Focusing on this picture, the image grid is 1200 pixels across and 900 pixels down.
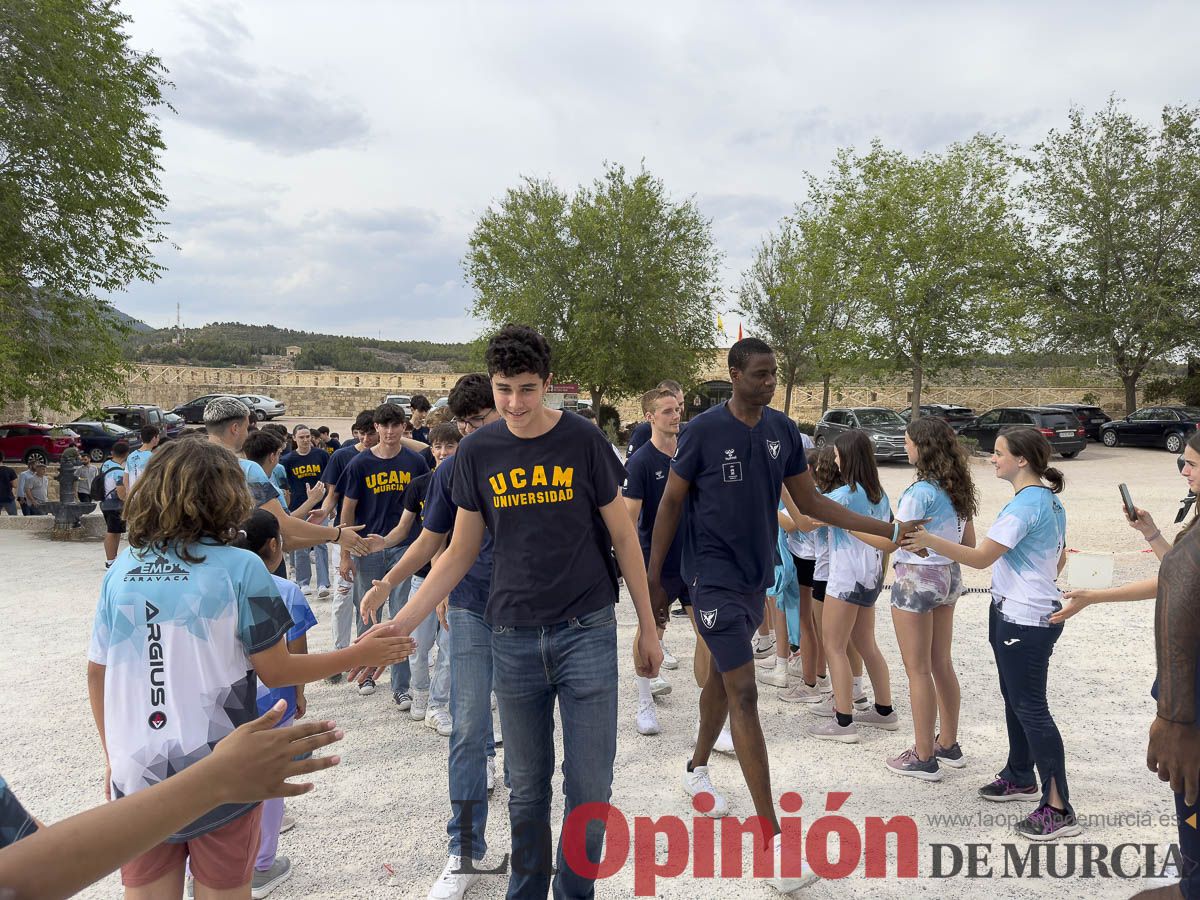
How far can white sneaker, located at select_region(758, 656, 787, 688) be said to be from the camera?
568 cm

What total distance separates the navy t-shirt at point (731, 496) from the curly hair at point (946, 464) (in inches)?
36.5

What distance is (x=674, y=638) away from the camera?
22.9ft

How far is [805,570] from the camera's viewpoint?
554cm

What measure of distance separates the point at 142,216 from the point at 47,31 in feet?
12.2

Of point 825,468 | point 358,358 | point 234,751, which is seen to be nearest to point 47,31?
point 825,468

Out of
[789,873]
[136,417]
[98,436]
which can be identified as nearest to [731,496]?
[789,873]

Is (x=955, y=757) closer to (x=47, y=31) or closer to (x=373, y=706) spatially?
A: (x=373, y=706)

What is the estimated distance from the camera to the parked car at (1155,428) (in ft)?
81.7

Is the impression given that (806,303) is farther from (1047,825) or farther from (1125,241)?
(1047,825)

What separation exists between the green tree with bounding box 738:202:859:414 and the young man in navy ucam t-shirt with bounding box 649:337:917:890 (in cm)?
2452

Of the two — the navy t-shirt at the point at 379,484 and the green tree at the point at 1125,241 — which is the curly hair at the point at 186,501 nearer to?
the navy t-shirt at the point at 379,484

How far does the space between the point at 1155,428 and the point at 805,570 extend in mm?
26570

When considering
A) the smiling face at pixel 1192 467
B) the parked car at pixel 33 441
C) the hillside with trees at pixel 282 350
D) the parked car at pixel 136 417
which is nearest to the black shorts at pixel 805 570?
the smiling face at pixel 1192 467

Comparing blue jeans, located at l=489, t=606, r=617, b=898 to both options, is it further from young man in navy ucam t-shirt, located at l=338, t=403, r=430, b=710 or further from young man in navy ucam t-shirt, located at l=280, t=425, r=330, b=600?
young man in navy ucam t-shirt, located at l=280, t=425, r=330, b=600
